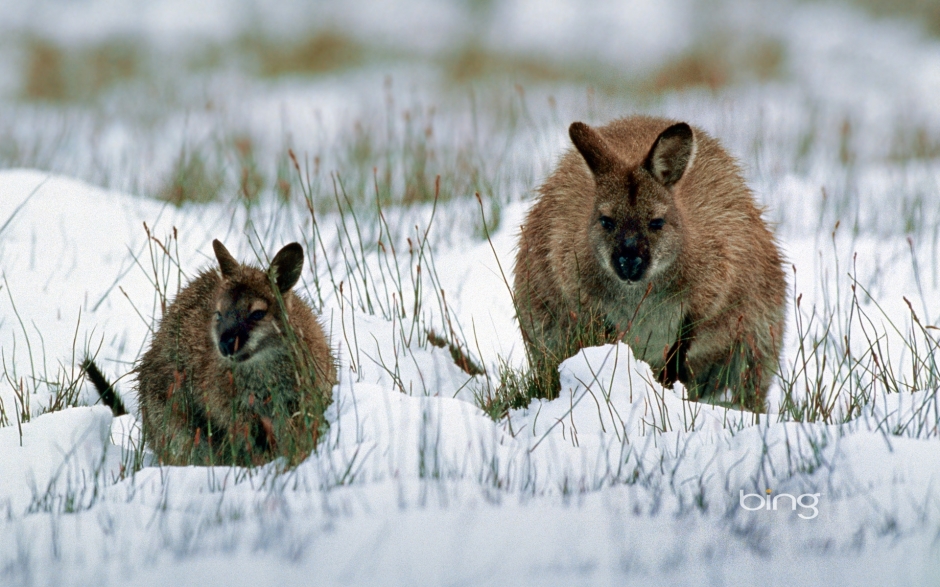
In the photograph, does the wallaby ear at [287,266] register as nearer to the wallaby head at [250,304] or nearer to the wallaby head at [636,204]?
the wallaby head at [250,304]

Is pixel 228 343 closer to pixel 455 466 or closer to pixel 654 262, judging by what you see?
pixel 455 466

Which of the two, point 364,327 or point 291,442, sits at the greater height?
point 364,327

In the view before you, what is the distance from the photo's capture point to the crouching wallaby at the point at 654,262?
477cm

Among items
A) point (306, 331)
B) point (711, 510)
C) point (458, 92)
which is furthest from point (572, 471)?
point (458, 92)

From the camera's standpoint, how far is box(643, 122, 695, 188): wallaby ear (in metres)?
4.66

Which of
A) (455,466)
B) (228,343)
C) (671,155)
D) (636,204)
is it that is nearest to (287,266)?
(228,343)

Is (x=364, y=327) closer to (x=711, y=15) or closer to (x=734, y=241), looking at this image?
(x=734, y=241)

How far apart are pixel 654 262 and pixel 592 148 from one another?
61 centimetres

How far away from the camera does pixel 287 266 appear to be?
4445mm

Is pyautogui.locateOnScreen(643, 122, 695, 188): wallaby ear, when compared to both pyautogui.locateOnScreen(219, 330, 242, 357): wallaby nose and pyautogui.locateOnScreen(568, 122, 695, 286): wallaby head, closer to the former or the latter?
pyautogui.locateOnScreen(568, 122, 695, 286): wallaby head

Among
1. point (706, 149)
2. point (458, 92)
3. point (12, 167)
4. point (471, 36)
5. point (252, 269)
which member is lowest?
point (252, 269)

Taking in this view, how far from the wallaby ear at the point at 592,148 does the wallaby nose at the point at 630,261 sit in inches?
16.2

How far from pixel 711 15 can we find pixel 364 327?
47.3 ft

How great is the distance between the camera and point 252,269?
15.1 ft
